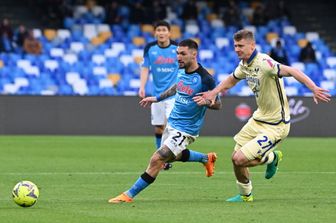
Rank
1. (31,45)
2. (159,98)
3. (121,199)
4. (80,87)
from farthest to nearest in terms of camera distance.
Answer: (31,45) → (80,87) → (159,98) → (121,199)

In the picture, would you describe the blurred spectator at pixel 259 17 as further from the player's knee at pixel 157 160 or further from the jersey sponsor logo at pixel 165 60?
the player's knee at pixel 157 160

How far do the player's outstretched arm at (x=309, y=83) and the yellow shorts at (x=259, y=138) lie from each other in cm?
81

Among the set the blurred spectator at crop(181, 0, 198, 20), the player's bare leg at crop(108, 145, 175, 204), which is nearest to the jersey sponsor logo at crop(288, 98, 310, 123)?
the blurred spectator at crop(181, 0, 198, 20)

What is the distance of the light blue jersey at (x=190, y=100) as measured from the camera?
465 inches

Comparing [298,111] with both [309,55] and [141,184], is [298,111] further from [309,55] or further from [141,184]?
[141,184]

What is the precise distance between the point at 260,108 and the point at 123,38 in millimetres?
21138

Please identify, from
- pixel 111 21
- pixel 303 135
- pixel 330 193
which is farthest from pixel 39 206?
pixel 111 21

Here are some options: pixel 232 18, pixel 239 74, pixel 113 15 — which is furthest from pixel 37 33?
pixel 239 74

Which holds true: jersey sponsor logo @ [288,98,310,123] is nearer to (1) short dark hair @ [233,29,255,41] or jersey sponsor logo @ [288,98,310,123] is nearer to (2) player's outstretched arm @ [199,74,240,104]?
(2) player's outstretched arm @ [199,74,240,104]

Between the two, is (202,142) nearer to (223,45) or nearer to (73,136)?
(73,136)

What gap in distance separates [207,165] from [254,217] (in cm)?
319

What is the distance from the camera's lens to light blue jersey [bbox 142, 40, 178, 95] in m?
16.7

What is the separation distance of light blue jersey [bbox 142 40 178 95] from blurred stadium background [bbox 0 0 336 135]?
10.6 m

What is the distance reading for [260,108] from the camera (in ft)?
38.5
